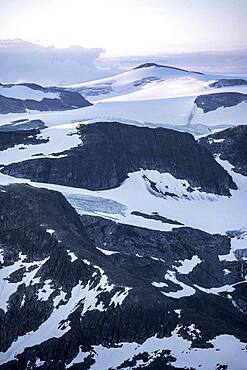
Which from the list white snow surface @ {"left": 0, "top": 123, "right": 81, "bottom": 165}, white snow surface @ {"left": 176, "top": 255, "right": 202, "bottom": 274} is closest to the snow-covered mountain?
white snow surface @ {"left": 176, "top": 255, "right": 202, "bottom": 274}

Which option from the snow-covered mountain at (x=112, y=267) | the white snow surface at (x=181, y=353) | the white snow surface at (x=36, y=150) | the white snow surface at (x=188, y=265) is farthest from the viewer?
the white snow surface at (x=36, y=150)

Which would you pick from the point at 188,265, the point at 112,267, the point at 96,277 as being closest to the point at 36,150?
the point at 188,265

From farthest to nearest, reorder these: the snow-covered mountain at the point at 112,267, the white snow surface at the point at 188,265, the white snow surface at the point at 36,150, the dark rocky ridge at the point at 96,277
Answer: the white snow surface at the point at 36,150, the white snow surface at the point at 188,265, the dark rocky ridge at the point at 96,277, the snow-covered mountain at the point at 112,267

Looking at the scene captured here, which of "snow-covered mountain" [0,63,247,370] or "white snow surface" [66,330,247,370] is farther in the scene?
"snow-covered mountain" [0,63,247,370]

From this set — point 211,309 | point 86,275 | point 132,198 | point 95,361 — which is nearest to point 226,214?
point 132,198

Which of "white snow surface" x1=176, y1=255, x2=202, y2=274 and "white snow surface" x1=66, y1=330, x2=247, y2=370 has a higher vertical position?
"white snow surface" x1=66, y1=330, x2=247, y2=370

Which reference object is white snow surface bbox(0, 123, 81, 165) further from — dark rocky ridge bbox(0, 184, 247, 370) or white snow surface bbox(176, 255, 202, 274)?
white snow surface bbox(176, 255, 202, 274)

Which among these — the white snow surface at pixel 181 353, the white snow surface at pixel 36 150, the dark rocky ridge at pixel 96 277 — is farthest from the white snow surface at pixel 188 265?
the white snow surface at pixel 36 150

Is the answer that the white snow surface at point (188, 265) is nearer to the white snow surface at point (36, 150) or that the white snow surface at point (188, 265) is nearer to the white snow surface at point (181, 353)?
the white snow surface at point (181, 353)
